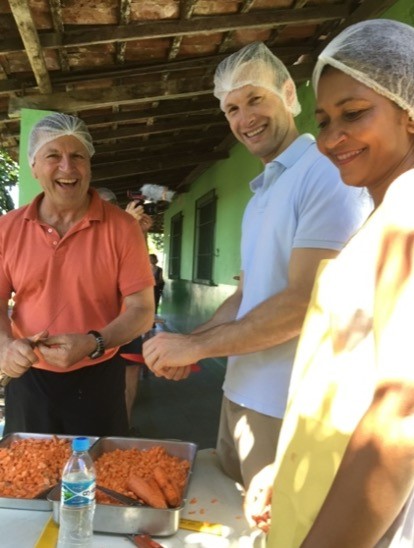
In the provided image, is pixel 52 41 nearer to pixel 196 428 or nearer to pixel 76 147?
pixel 76 147

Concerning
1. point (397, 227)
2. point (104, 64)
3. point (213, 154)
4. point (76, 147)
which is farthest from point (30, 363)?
point (213, 154)

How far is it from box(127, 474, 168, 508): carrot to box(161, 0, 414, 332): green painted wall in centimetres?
388

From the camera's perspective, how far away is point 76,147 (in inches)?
96.1

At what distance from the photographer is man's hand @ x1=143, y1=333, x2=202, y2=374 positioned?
→ 64.9 inches

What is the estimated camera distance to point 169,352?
1663 millimetres

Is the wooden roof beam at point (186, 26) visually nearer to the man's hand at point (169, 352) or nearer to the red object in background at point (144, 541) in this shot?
the man's hand at point (169, 352)

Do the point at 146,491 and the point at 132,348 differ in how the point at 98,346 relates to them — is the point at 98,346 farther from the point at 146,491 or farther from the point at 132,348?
the point at 132,348

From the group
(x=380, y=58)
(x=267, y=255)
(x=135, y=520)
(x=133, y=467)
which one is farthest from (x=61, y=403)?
(x=380, y=58)

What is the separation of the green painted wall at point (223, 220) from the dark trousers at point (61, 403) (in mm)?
3528

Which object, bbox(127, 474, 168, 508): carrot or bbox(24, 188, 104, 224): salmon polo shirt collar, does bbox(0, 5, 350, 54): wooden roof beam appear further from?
bbox(127, 474, 168, 508): carrot

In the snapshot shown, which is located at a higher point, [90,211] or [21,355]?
[90,211]

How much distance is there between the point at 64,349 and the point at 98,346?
0.17 m

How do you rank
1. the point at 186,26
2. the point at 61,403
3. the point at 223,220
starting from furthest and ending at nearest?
the point at 223,220 → the point at 186,26 → the point at 61,403

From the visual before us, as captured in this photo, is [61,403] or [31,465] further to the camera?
[61,403]
